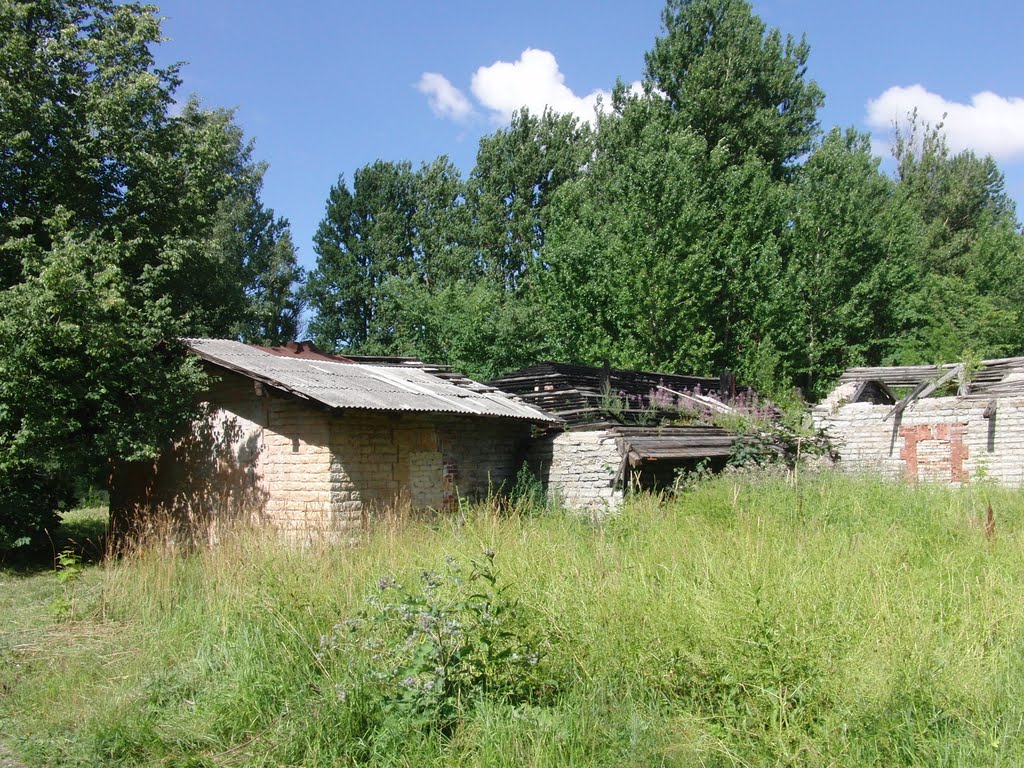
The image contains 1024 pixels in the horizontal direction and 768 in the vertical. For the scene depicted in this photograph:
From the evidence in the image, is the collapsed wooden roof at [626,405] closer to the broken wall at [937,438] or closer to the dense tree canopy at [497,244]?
the broken wall at [937,438]

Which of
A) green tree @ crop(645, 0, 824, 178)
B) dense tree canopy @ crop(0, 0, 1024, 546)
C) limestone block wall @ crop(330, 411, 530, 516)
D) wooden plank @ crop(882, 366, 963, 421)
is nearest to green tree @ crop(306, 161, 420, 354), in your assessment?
dense tree canopy @ crop(0, 0, 1024, 546)

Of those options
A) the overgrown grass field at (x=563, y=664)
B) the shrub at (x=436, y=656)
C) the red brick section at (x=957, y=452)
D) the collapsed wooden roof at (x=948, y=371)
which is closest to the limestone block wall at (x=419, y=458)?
the overgrown grass field at (x=563, y=664)

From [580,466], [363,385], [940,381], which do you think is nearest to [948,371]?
[940,381]

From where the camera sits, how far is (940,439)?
48.8 feet

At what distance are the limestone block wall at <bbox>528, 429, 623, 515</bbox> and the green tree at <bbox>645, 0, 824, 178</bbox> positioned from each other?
15.0m

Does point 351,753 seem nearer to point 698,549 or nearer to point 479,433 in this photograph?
point 698,549

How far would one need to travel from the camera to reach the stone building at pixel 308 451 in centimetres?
966

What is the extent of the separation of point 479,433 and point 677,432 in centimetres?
367

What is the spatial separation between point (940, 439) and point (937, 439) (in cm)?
6

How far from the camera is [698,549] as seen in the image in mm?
5539

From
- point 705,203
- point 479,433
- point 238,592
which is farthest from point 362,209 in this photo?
point 238,592

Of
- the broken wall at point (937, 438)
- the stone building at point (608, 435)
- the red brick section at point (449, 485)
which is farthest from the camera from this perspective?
the broken wall at point (937, 438)

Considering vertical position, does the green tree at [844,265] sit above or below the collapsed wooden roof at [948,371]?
above

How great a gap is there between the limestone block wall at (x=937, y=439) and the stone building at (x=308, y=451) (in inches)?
309
